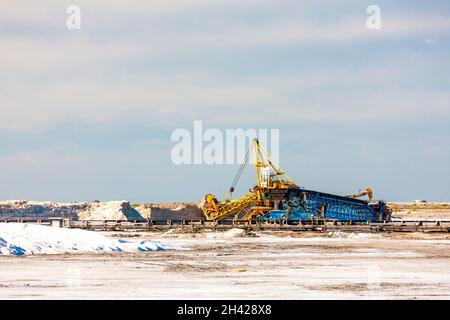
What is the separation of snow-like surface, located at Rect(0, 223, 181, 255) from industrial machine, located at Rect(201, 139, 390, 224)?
33924mm

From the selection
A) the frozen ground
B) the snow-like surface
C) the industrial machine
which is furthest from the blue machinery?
the snow-like surface

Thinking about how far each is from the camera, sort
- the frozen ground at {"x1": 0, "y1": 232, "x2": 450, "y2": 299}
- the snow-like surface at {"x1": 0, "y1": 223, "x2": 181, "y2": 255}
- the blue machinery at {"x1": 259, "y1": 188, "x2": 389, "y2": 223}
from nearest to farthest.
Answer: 1. the frozen ground at {"x1": 0, "y1": 232, "x2": 450, "y2": 299}
2. the snow-like surface at {"x1": 0, "y1": 223, "x2": 181, "y2": 255}
3. the blue machinery at {"x1": 259, "y1": 188, "x2": 389, "y2": 223}

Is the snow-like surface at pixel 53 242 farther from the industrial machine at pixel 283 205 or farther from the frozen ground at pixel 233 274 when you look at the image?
the industrial machine at pixel 283 205

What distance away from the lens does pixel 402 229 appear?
209ft

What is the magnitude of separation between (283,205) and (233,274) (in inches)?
2016

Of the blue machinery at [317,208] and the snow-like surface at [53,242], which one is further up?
the blue machinery at [317,208]

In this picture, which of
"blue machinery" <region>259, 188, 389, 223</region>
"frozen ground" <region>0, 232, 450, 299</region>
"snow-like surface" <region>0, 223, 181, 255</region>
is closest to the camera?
"frozen ground" <region>0, 232, 450, 299</region>

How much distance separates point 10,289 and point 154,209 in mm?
87756

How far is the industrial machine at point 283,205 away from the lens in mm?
77688

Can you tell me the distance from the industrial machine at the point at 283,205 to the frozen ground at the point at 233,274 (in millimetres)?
35831

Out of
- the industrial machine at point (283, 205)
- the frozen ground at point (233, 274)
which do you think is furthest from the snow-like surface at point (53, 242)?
the industrial machine at point (283, 205)

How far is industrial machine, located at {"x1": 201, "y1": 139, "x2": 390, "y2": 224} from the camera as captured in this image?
77688 millimetres

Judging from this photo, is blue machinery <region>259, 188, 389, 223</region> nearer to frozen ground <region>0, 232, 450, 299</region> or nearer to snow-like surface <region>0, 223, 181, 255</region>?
frozen ground <region>0, 232, 450, 299</region>
